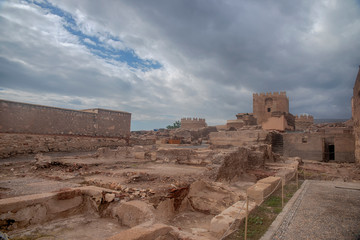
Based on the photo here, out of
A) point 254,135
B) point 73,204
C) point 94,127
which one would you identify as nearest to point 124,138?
point 94,127

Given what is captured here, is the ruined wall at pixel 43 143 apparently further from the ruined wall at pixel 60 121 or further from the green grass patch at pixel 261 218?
the green grass patch at pixel 261 218

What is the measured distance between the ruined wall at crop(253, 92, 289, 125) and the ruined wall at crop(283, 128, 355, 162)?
103ft

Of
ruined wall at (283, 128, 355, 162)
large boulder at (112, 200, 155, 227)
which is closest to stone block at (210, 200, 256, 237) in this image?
large boulder at (112, 200, 155, 227)

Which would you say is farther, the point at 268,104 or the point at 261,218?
the point at 268,104

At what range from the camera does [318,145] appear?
15273mm

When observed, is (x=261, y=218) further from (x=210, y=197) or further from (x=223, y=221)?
(x=210, y=197)

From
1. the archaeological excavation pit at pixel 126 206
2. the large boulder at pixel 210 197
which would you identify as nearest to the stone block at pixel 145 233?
the archaeological excavation pit at pixel 126 206

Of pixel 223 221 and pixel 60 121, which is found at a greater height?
pixel 60 121

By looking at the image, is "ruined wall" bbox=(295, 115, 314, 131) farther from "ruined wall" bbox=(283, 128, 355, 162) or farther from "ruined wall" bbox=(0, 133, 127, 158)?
"ruined wall" bbox=(0, 133, 127, 158)

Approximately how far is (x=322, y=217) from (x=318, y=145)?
1326 centimetres

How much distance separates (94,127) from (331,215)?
16554 mm

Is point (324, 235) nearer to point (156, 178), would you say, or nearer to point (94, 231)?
point (94, 231)

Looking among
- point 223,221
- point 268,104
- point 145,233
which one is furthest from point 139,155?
point 268,104

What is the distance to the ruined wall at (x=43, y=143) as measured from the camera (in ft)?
39.3
